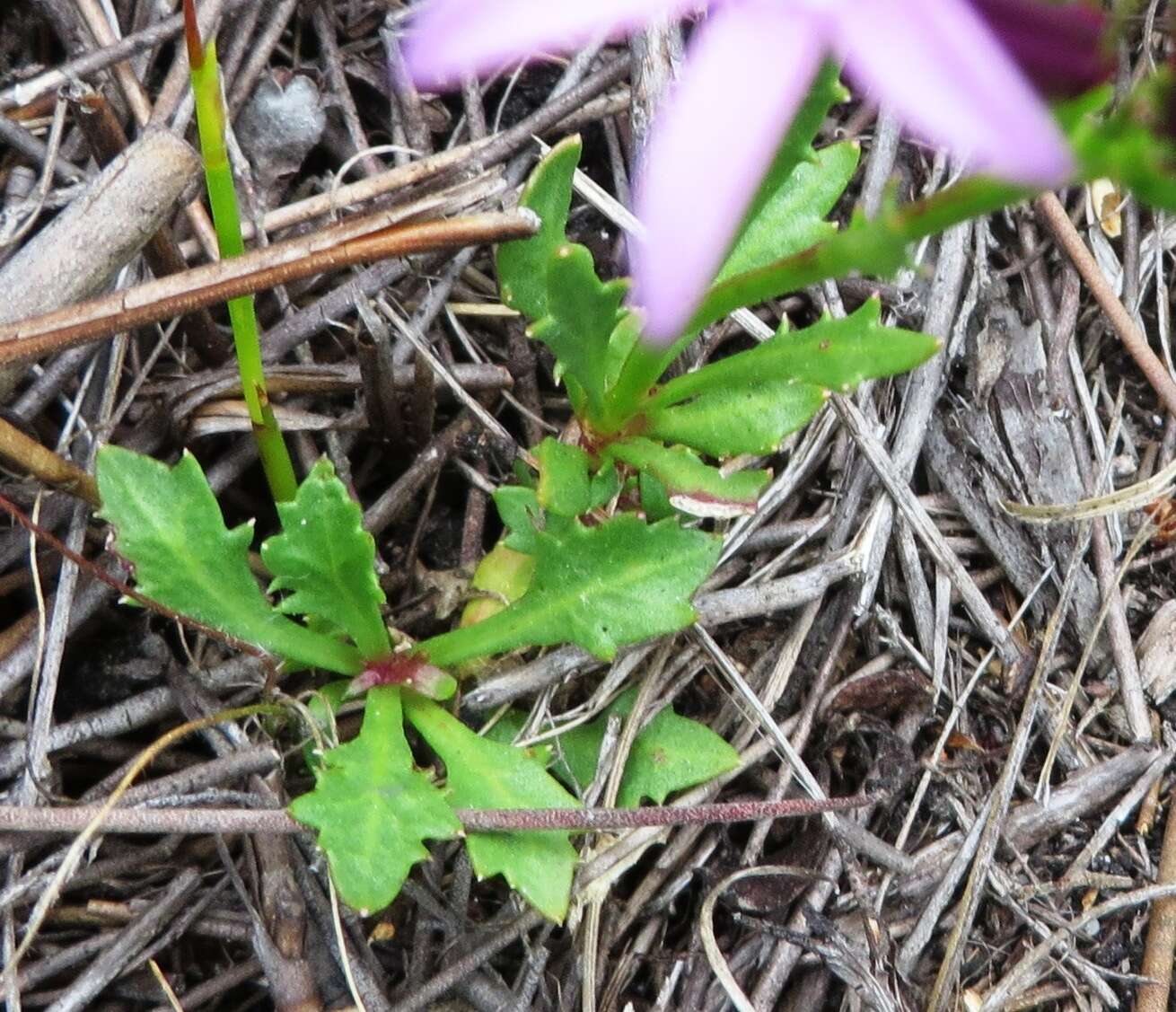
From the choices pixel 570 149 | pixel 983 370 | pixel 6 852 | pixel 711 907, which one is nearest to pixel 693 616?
pixel 711 907

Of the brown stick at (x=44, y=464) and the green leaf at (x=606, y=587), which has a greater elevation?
the brown stick at (x=44, y=464)

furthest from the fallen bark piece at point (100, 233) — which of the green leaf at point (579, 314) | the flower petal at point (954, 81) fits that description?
the flower petal at point (954, 81)

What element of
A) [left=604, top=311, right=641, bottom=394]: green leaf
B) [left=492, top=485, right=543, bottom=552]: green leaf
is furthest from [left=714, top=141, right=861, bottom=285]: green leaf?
[left=492, top=485, right=543, bottom=552]: green leaf

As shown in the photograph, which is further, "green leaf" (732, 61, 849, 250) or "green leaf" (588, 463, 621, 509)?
"green leaf" (588, 463, 621, 509)

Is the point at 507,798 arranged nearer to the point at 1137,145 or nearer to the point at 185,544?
the point at 185,544

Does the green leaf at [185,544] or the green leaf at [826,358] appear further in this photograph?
the green leaf at [185,544]

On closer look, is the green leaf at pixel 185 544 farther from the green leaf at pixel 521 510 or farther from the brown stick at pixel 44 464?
the green leaf at pixel 521 510

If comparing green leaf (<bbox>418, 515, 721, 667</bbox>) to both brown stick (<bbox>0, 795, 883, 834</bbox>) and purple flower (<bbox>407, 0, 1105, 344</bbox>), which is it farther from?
purple flower (<bbox>407, 0, 1105, 344</bbox>)
